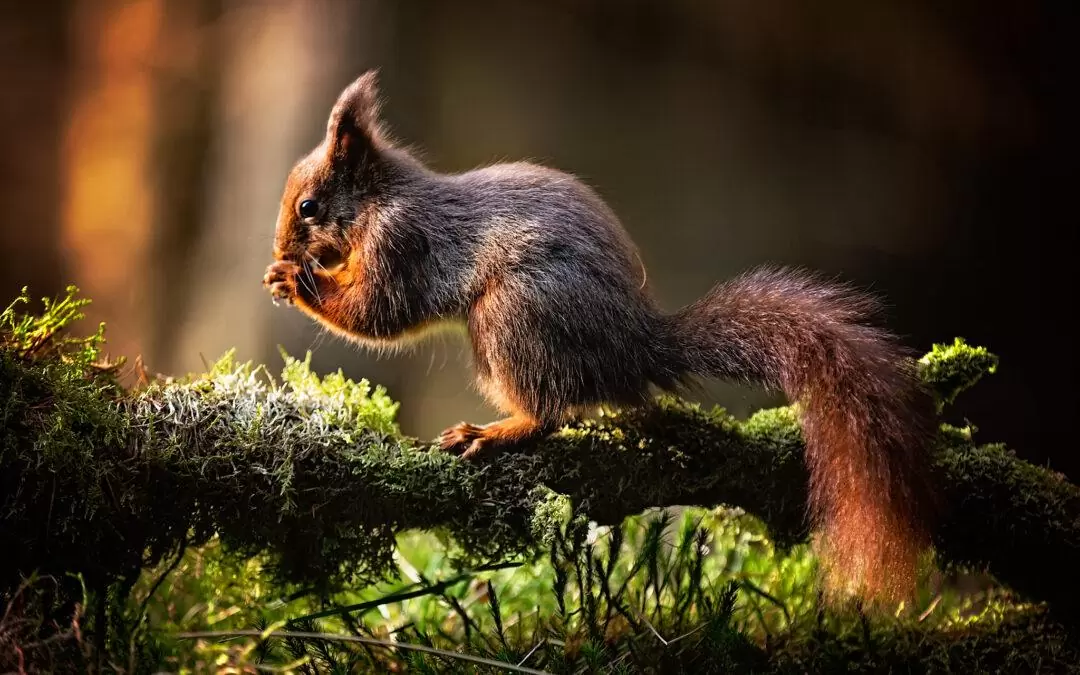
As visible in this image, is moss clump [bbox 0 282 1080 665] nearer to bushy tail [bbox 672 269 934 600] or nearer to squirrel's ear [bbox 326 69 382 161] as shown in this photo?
bushy tail [bbox 672 269 934 600]

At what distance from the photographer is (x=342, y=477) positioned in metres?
2.14

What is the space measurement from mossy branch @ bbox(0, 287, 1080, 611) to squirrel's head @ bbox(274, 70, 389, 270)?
43 cm

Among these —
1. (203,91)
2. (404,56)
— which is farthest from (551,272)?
(203,91)

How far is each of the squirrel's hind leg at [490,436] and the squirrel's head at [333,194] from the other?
0.83 meters

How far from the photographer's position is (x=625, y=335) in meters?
2.33

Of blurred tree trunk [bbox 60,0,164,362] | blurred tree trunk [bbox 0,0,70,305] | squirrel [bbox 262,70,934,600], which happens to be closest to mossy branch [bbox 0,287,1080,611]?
squirrel [bbox 262,70,934,600]

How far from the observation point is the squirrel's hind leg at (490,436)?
7.56 ft

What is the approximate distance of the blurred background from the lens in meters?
2.85

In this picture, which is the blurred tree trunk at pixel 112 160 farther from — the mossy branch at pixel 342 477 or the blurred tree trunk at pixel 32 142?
the mossy branch at pixel 342 477

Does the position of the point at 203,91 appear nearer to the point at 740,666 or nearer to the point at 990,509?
the point at 740,666

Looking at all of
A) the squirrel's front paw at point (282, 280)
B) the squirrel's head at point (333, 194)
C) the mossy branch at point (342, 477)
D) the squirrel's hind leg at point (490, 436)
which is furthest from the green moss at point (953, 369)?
the squirrel's front paw at point (282, 280)

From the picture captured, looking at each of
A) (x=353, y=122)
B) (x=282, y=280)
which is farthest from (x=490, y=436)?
(x=353, y=122)

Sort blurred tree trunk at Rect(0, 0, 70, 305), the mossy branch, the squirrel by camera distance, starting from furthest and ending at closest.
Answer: blurred tree trunk at Rect(0, 0, 70, 305) < the squirrel < the mossy branch

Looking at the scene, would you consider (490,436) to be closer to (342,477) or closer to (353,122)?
(342,477)
